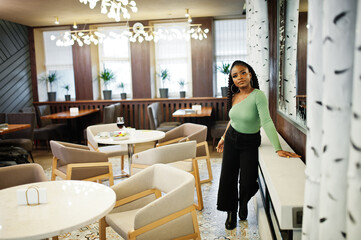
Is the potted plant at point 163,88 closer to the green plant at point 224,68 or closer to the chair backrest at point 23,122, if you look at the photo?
the green plant at point 224,68

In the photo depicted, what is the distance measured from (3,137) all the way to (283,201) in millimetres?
5836

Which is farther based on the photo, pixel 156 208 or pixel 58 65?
pixel 58 65

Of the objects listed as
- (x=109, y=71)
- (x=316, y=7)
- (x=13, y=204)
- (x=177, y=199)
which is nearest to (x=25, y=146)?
(x=109, y=71)

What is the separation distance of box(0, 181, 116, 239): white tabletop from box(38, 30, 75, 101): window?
637 cm

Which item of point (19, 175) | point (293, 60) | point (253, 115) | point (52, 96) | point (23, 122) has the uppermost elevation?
point (293, 60)

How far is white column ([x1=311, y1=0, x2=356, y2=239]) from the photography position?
1019 mm

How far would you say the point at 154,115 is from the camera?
6648mm

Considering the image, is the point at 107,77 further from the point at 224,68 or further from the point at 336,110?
the point at 336,110

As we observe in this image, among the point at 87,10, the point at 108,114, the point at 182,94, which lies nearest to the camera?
the point at 87,10

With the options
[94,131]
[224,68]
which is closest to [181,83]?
[224,68]

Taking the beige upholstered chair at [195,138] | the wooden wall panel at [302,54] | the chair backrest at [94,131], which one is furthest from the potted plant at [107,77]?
the wooden wall panel at [302,54]

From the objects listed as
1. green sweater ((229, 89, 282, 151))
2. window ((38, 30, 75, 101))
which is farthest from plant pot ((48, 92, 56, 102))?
green sweater ((229, 89, 282, 151))

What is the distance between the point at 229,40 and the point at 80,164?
17.4 ft

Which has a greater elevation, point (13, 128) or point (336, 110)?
point (336, 110)
